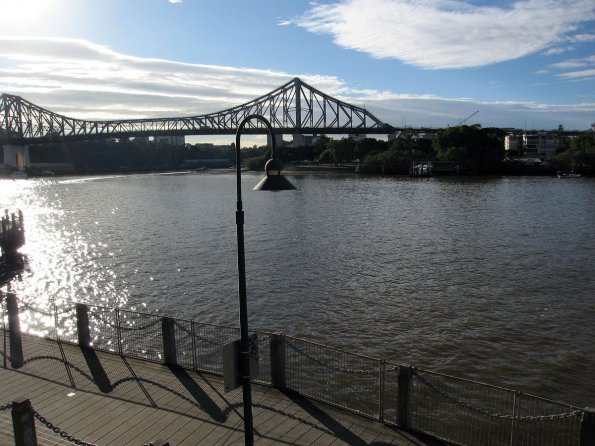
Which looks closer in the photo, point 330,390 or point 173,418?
point 173,418

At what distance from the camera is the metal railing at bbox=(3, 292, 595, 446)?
1049 centimetres

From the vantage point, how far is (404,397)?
33.3 ft

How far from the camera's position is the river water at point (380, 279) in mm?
18781

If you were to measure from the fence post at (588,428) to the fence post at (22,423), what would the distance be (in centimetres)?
862

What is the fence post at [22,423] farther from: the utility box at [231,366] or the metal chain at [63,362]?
the metal chain at [63,362]

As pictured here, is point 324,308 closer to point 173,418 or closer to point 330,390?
point 330,390

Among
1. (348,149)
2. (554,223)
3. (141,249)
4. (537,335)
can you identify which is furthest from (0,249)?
(348,149)

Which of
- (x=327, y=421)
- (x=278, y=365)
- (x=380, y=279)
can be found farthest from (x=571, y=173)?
(x=327, y=421)

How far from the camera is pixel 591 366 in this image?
17.2 m

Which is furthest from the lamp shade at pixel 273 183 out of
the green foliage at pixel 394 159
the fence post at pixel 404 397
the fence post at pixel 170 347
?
the green foliage at pixel 394 159

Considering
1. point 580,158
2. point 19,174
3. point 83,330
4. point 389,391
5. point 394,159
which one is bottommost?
point 389,391

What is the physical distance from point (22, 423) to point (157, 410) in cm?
287

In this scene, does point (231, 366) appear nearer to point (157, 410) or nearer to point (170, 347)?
point (157, 410)

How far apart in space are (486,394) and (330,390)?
424 centimetres
